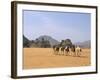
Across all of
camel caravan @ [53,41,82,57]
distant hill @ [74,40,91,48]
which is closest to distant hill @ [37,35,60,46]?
camel caravan @ [53,41,82,57]

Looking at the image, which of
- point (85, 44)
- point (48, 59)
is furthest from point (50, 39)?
point (85, 44)

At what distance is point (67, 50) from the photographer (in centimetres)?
228

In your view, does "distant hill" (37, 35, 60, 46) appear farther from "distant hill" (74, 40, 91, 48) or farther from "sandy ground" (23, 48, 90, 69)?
"distant hill" (74, 40, 91, 48)

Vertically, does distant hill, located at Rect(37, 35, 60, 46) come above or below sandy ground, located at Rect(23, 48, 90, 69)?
above

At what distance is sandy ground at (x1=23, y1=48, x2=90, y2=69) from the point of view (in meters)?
2.11

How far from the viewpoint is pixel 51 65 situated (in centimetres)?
221

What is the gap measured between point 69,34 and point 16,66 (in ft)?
1.89

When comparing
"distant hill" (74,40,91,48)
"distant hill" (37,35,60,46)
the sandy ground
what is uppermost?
"distant hill" (37,35,60,46)

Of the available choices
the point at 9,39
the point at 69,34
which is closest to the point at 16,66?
the point at 9,39

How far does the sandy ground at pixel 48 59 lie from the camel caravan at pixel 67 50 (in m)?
0.03

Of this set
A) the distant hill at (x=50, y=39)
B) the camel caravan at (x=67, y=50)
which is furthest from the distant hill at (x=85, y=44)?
the distant hill at (x=50, y=39)

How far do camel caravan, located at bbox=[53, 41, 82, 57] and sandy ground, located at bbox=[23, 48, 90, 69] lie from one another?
29mm

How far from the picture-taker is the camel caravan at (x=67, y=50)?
2232 mm

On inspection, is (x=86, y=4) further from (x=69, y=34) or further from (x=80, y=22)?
Answer: (x=69, y=34)
